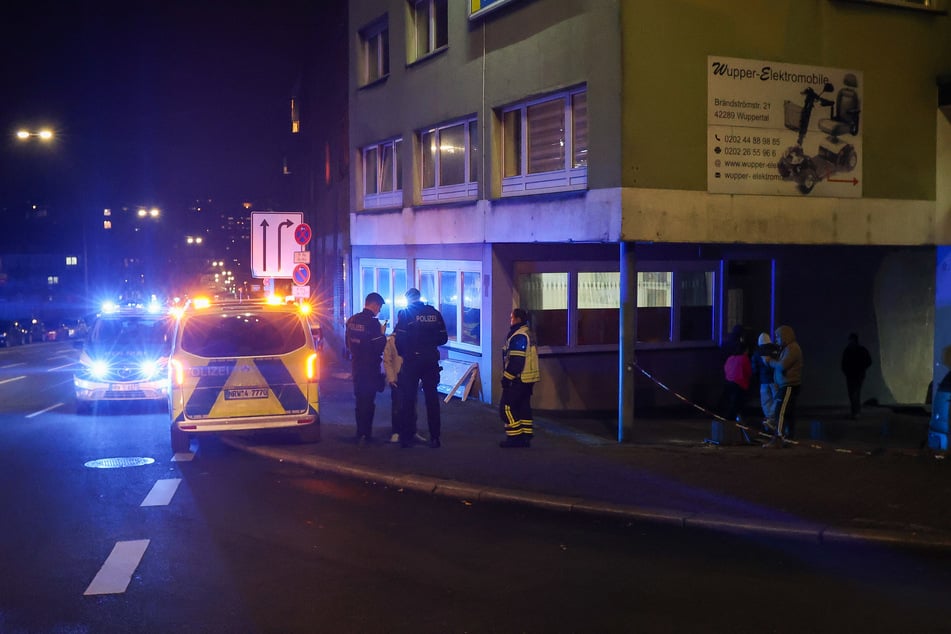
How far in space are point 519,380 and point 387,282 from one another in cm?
1087

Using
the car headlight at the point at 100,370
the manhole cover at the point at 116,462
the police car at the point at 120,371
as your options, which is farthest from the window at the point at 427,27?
the manhole cover at the point at 116,462

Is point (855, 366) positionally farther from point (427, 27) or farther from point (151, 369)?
point (151, 369)

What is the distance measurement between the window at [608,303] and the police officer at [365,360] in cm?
412

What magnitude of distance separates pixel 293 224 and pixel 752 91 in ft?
37.7

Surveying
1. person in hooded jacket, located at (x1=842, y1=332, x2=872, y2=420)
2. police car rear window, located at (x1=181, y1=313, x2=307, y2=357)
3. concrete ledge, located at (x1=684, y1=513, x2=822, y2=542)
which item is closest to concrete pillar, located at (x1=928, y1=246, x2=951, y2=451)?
person in hooded jacket, located at (x1=842, y1=332, x2=872, y2=420)

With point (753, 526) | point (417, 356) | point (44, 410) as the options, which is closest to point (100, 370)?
point (44, 410)

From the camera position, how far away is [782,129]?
13000 millimetres

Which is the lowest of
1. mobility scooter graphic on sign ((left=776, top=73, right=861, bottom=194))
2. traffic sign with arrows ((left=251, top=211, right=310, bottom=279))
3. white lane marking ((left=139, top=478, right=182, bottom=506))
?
white lane marking ((left=139, top=478, right=182, bottom=506))

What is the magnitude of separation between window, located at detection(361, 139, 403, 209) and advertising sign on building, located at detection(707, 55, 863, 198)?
31.7ft

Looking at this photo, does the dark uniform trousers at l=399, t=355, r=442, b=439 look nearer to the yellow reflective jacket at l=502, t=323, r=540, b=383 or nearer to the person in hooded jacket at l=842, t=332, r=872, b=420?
the yellow reflective jacket at l=502, t=323, r=540, b=383

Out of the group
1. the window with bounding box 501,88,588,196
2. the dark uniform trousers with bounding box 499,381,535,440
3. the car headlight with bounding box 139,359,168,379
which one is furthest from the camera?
the car headlight with bounding box 139,359,168,379

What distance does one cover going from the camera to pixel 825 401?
18938 millimetres

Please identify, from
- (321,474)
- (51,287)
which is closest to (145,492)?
(321,474)

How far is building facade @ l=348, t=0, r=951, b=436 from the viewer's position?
12.5 metres
